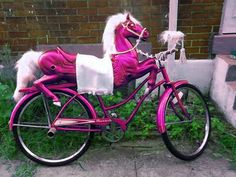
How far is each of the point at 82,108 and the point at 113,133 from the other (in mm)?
424

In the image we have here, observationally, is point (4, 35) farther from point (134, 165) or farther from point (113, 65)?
point (134, 165)

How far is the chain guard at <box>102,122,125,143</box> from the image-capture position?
3.29m

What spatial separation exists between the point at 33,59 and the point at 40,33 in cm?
136

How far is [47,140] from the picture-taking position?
349 cm

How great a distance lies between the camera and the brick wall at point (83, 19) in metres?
4.09

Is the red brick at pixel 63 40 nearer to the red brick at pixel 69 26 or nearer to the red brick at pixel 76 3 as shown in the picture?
the red brick at pixel 69 26

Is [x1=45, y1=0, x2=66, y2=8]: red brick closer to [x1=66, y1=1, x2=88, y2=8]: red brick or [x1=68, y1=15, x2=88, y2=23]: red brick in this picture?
[x1=66, y1=1, x2=88, y2=8]: red brick

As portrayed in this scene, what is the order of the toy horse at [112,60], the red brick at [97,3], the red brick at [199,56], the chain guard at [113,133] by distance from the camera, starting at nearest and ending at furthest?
the toy horse at [112,60], the chain guard at [113,133], the red brick at [97,3], the red brick at [199,56]

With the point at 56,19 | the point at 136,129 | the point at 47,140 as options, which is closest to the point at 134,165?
the point at 136,129

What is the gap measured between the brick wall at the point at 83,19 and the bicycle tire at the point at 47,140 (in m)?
1.16

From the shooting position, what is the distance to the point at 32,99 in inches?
121

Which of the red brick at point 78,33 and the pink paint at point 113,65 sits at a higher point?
the red brick at point 78,33

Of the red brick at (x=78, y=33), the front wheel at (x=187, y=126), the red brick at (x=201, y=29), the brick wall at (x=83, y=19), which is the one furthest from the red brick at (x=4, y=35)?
the red brick at (x=201, y=29)

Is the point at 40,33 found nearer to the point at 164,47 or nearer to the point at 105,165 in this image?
the point at 164,47
